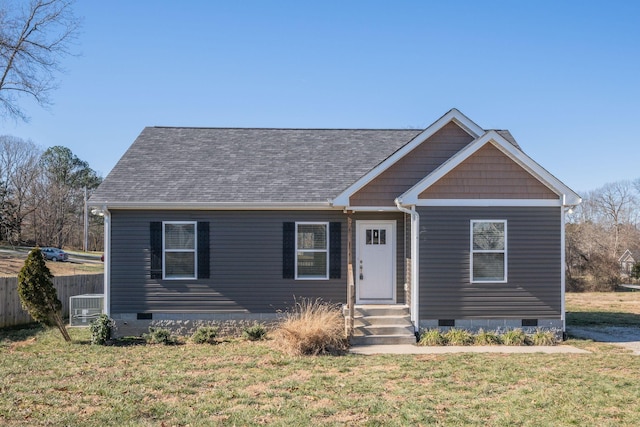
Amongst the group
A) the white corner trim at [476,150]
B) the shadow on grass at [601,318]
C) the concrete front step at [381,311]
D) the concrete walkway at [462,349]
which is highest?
the white corner trim at [476,150]

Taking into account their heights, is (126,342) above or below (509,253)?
below

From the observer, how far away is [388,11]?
13867 mm

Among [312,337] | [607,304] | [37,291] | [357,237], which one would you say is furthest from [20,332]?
[607,304]

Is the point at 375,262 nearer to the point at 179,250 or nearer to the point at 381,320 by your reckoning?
the point at 381,320

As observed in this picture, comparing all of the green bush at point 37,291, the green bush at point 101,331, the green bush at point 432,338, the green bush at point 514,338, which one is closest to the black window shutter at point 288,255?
the green bush at point 432,338

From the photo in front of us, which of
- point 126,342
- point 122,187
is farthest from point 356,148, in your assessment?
point 126,342

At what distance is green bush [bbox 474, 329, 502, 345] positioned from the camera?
11.5 m

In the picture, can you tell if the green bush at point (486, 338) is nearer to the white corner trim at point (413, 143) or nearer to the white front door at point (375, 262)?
the white front door at point (375, 262)

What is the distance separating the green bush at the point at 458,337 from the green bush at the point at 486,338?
148 mm

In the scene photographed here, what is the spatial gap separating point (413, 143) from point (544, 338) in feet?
17.6

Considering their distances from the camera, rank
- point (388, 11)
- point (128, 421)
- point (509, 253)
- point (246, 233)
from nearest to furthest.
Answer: point (128, 421), point (509, 253), point (246, 233), point (388, 11)

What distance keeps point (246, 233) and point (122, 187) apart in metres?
3.32

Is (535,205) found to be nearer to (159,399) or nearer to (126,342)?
(159,399)

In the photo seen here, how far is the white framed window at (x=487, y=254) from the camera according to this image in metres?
11.9
